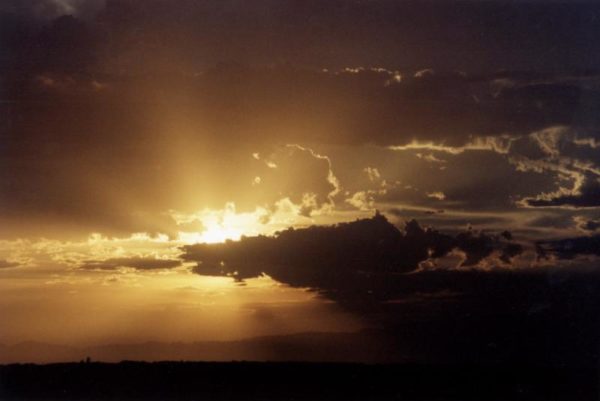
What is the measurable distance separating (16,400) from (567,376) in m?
30.7

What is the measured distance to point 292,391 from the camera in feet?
124

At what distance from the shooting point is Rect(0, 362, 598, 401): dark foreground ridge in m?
37.2

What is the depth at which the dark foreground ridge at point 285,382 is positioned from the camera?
37250 millimetres

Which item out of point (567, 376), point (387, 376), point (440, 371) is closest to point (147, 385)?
point (387, 376)

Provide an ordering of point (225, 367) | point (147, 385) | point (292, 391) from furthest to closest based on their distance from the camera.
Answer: point (225, 367) < point (147, 385) < point (292, 391)

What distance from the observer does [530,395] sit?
129ft

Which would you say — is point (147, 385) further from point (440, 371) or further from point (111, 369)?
point (440, 371)

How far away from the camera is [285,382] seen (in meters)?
41.6

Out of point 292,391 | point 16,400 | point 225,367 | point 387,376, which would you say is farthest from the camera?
point 225,367

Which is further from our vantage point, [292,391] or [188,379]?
[188,379]

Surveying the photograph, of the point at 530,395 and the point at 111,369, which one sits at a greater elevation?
the point at 111,369

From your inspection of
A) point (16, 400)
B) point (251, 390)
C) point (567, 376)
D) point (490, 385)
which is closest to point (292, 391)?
point (251, 390)

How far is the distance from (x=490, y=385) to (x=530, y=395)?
2211 millimetres

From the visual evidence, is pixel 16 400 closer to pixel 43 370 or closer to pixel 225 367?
pixel 43 370
